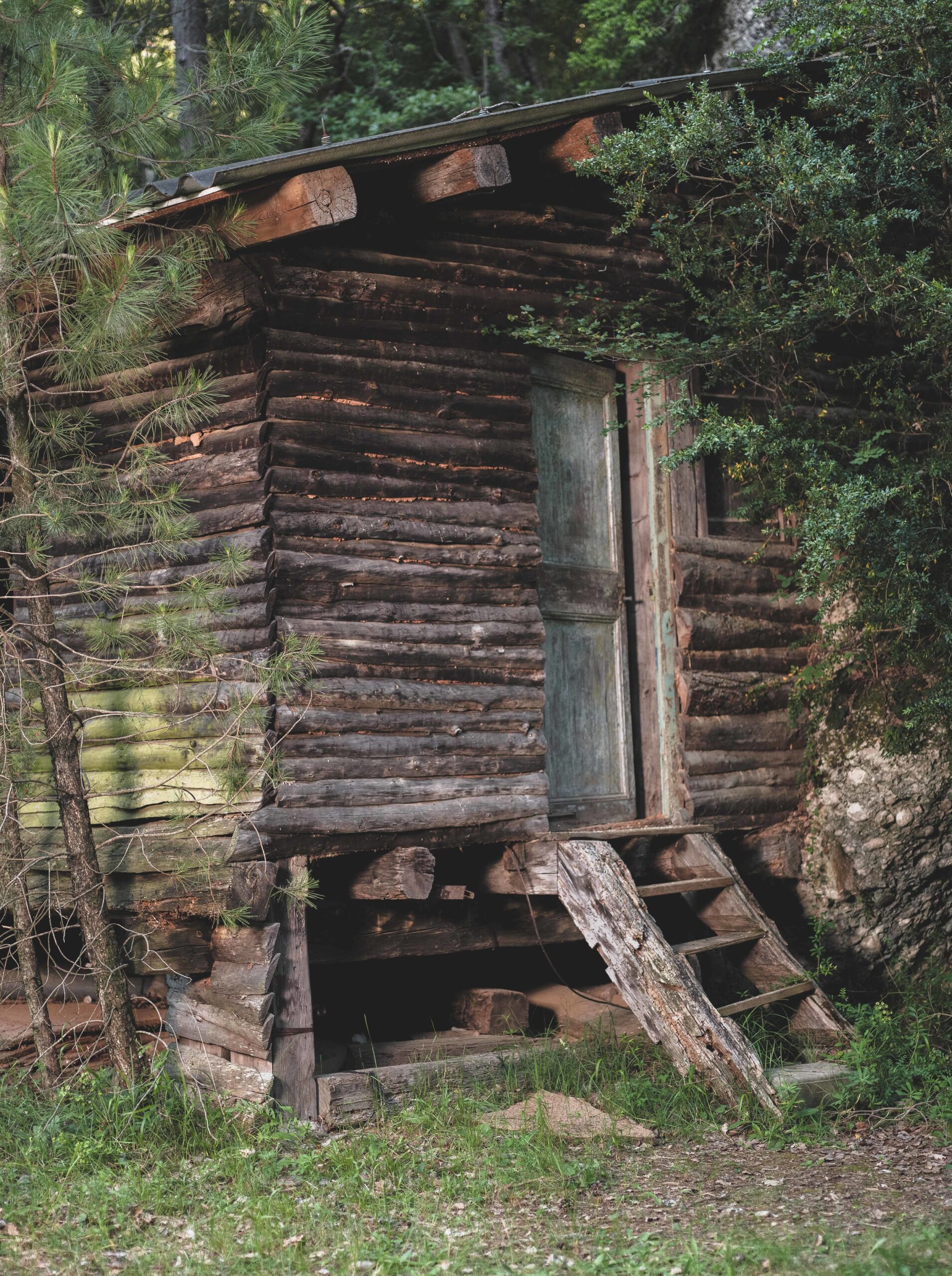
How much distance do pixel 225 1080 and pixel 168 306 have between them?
145 inches

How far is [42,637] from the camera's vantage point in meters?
5.84

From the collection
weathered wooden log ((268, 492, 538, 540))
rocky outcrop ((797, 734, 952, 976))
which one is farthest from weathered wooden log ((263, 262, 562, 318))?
rocky outcrop ((797, 734, 952, 976))

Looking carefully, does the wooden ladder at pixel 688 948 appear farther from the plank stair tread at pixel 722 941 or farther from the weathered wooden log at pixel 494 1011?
the weathered wooden log at pixel 494 1011

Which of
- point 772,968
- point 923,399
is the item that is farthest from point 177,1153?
point 923,399

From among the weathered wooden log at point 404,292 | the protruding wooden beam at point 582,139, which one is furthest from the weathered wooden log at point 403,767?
the protruding wooden beam at point 582,139

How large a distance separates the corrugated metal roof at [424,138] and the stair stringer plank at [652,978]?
3454 mm

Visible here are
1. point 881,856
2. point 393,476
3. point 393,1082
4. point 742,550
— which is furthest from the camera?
point 742,550

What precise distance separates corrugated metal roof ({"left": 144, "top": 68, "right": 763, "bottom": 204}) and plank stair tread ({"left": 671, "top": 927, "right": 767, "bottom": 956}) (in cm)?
399

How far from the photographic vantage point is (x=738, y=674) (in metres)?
7.72

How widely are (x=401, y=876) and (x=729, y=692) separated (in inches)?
99.2

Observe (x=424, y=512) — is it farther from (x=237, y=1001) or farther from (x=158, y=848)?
(x=237, y=1001)

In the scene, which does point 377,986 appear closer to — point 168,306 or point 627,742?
point 627,742

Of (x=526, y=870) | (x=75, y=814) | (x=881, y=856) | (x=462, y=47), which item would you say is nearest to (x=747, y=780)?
(x=881, y=856)

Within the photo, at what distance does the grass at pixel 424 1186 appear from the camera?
4254 mm
